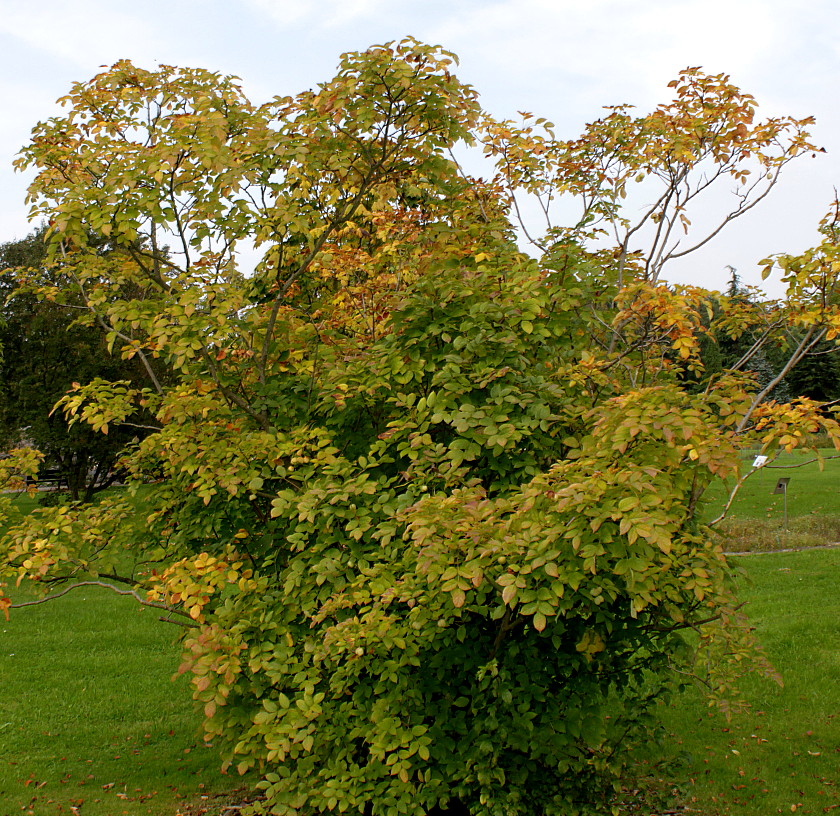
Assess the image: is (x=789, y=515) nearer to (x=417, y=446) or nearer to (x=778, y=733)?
(x=778, y=733)

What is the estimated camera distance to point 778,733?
596cm

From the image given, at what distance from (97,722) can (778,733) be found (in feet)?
18.4

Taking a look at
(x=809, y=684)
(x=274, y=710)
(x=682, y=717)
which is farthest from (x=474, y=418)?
(x=809, y=684)

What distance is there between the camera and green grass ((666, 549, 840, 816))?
490cm

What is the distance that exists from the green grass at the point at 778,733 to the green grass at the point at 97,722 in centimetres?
329

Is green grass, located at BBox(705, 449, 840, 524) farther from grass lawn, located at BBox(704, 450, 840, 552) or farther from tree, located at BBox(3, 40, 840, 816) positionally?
tree, located at BBox(3, 40, 840, 816)

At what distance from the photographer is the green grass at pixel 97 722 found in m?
5.28

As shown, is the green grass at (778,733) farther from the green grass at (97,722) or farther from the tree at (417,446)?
the green grass at (97,722)

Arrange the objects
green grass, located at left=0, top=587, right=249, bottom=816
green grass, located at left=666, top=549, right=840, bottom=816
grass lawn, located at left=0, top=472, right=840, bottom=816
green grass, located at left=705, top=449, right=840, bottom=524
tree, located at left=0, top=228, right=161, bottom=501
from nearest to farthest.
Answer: green grass, located at left=666, top=549, right=840, bottom=816 < grass lawn, located at left=0, top=472, right=840, bottom=816 < green grass, located at left=0, top=587, right=249, bottom=816 < green grass, located at left=705, top=449, right=840, bottom=524 < tree, located at left=0, top=228, right=161, bottom=501

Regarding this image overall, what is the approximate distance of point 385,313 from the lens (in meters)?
5.53

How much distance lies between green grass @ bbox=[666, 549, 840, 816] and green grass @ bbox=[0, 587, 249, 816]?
329 cm

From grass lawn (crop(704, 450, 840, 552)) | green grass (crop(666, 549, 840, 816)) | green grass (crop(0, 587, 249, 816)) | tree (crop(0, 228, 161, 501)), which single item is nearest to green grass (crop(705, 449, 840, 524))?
grass lawn (crop(704, 450, 840, 552))

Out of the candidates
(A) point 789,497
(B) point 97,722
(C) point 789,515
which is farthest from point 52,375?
(A) point 789,497

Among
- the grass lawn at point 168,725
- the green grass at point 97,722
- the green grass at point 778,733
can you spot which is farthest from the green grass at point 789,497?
the green grass at point 97,722
